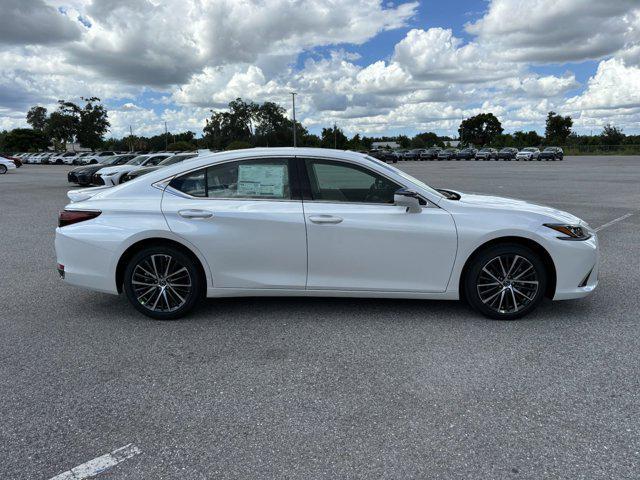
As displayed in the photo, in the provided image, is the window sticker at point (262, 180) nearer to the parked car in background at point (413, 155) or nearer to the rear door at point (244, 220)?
the rear door at point (244, 220)

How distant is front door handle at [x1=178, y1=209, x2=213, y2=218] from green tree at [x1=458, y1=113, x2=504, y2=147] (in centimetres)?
13656

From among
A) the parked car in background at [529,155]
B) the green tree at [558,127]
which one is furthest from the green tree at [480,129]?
the parked car in background at [529,155]

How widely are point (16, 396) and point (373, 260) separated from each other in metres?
2.78

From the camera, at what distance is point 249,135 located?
120938 millimetres

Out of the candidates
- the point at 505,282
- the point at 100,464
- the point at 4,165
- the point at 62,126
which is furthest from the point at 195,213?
the point at 62,126

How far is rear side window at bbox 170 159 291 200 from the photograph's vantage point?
451 centimetres

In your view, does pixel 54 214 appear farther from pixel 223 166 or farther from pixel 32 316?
pixel 223 166

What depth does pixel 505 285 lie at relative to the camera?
4.40m

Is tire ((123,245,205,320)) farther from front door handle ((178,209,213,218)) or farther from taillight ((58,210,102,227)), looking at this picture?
taillight ((58,210,102,227))

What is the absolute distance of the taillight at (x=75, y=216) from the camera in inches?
178

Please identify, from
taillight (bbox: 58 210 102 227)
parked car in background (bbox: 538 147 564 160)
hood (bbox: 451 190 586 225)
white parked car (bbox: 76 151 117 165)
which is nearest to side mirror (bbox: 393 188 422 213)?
hood (bbox: 451 190 586 225)

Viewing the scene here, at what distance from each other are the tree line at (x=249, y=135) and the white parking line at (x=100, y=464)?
8542cm

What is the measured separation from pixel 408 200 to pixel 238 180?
1.52m

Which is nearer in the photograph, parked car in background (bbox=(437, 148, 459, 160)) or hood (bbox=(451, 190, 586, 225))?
hood (bbox=(451, 190, 586, 225))
